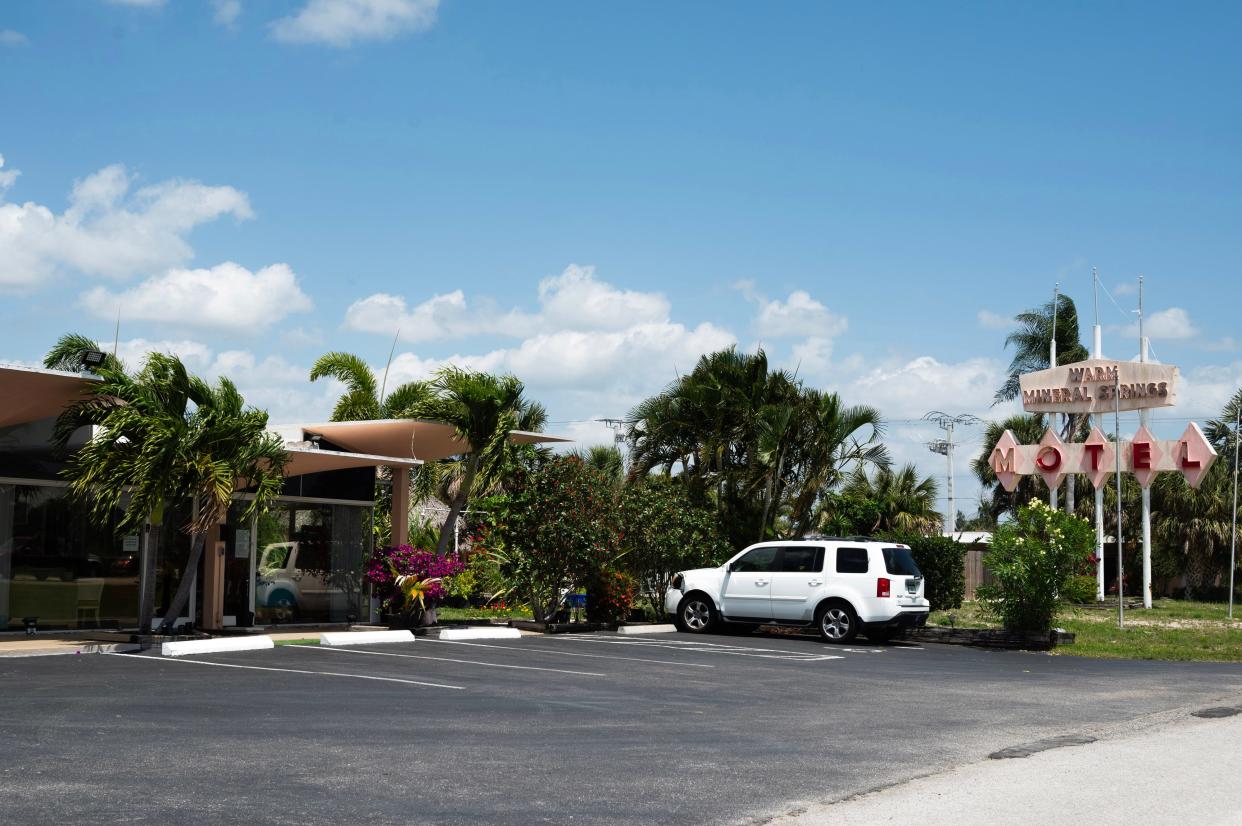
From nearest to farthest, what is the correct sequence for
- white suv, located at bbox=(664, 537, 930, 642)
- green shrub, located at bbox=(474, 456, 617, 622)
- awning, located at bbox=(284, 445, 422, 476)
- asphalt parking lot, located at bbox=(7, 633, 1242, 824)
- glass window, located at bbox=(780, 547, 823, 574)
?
asphalt parking lot, located at bbox=(7, 633, 1242, 824) → awning, located at bbox=(284, 445, 422, 476) → white suv, located at bbox=(664, 537, 930, 642) → glass window, located at bbox=(780, 547, 823, 574) → green shrub, located at bbox=(474, 456, 617, 622)

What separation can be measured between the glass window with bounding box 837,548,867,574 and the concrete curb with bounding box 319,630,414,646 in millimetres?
7295

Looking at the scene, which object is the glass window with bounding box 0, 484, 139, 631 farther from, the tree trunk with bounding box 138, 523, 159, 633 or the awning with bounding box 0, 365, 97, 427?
the awning with bounding box 0, 365, 97, 427

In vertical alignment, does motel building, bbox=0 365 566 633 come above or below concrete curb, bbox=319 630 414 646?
above

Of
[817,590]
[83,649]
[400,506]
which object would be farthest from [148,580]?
[817,590]

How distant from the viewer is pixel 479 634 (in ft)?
67.8

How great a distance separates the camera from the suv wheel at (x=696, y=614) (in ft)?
75.4

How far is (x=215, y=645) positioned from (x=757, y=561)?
31.6ft

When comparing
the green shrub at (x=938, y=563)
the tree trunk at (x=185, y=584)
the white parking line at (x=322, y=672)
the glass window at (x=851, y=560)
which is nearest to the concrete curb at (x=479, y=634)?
the tree trunk at (x=185, y=584)

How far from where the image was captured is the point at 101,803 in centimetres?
684

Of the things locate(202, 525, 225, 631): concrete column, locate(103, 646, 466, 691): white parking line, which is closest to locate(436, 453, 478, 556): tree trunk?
locate(202, 525, 225, 631): concrete column

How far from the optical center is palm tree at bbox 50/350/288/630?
1705 cm

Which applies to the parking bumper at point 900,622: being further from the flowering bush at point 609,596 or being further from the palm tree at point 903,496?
the palm tree at point 903,496

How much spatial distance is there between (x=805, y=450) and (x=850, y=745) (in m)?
17.4

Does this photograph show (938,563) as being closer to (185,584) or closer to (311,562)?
(311,562)
